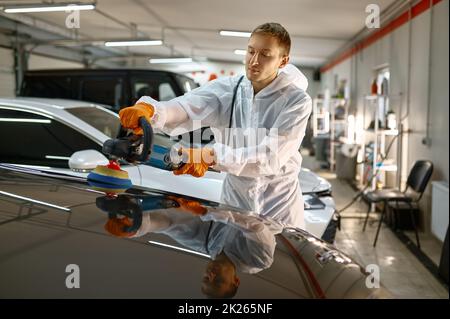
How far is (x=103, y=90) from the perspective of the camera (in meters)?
6.36

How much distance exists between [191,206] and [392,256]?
3493 millimetres

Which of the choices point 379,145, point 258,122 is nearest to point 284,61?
point 258,122

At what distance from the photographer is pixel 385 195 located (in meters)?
5.11

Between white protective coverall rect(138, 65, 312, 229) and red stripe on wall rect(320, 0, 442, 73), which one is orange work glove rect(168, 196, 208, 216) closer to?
white protective coverall rect(138, 65, 312, 229)

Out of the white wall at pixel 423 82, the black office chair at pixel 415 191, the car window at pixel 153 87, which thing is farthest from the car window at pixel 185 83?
the white wall at pixel 423 82

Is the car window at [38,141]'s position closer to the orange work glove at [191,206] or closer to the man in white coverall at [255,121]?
the man in white coverall at [255,121]

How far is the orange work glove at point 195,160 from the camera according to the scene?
1528mm

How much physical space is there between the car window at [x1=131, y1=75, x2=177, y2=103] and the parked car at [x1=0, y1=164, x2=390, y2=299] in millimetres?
4592

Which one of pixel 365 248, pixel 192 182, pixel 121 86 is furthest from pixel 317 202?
pixel 121 86

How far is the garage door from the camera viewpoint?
894cm

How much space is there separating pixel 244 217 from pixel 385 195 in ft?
13.1

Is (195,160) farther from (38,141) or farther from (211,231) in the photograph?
(38,141)

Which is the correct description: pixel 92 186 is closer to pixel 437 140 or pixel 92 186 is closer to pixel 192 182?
pixel 192 182

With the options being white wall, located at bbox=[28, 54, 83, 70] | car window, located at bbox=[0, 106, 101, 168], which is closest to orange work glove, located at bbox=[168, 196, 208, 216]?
car window, located at bbox=[0, 106, 101, 168]
